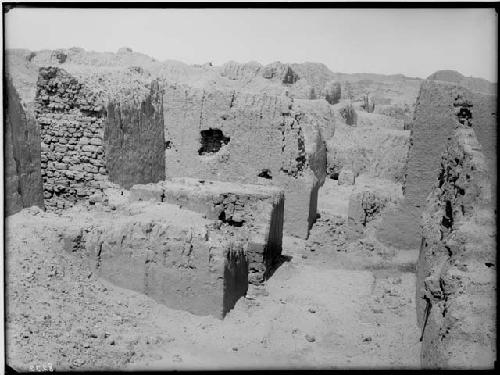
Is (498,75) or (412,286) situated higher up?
(498,75)

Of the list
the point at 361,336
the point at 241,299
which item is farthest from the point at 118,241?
the point at 361,336

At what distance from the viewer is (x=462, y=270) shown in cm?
418

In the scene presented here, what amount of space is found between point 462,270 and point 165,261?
2.48 meters

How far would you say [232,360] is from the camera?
4.66m

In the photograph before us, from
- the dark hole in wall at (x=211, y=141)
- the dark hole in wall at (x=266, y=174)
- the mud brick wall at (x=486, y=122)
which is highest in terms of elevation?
the mud brick wall at (x=486, y=122)

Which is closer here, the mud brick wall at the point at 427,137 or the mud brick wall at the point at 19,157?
the mud brick wall at the point at 19,157

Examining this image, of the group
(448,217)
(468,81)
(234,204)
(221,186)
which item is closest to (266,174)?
(221,186)

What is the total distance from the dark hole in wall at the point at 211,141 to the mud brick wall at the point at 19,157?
3420 mm

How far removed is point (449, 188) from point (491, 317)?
6.33 ft

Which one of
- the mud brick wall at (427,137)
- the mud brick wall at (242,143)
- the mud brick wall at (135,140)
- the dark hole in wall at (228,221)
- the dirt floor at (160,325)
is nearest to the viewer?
the dirt floor at (160,325)

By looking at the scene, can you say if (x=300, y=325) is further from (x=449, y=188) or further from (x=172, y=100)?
(x=172, y=100)

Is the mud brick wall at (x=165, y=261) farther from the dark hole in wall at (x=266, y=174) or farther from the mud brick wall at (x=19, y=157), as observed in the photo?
the dark hole in wall at (x=266, y=174)

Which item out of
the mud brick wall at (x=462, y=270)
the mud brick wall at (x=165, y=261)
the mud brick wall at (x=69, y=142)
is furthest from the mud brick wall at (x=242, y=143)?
the mud brick wall at (x=165, y=261)

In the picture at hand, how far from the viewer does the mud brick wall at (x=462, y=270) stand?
361 cm
